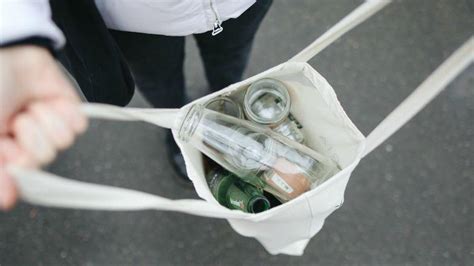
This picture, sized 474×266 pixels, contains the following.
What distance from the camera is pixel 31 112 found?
383 mm

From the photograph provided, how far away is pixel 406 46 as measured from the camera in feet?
3.73

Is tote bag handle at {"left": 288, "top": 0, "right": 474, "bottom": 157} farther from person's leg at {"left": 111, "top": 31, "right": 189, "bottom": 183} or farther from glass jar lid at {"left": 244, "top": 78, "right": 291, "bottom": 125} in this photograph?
person's leg at {"left": 111, "top": 31, "right": 189, "bottom": 183}

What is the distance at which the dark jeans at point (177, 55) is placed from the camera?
0.69m

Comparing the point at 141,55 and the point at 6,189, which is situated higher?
the point at 6,189

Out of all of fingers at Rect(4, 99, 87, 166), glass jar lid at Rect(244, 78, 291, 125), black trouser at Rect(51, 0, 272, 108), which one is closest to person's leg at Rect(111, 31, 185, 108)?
black trouser at Rect(51, 0, 272, 108)

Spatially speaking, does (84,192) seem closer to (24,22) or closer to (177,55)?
(24,22)

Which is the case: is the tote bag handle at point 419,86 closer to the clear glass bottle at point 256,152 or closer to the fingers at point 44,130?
the clear glass bottle at point 256,152

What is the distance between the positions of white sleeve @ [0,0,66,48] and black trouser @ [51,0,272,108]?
0.10m

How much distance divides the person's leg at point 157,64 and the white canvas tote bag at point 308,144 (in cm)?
17

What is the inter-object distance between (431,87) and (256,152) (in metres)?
0.22

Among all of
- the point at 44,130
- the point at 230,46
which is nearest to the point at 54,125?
the point at 44,130

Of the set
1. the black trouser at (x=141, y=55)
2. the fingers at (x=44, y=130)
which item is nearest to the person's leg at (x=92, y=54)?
the black trouser at (x=141, y=55)

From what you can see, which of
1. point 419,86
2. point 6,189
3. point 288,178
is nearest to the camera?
point 6,189

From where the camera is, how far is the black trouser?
544mm
